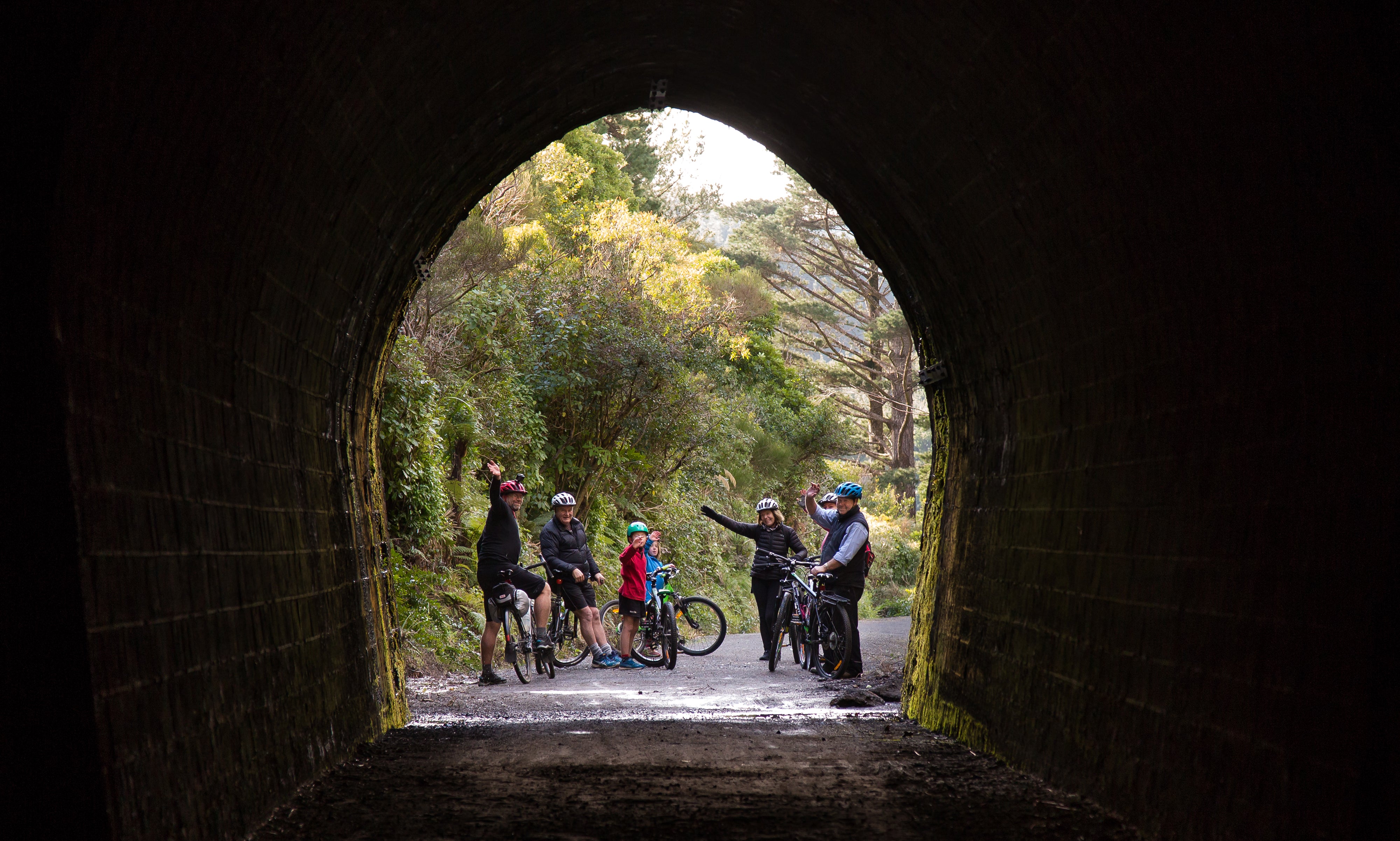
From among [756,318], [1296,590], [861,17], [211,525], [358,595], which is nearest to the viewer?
[1296,590]

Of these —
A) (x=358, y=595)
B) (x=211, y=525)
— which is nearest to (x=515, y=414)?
(x=358, y=595)

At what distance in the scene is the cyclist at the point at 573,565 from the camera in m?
13.5

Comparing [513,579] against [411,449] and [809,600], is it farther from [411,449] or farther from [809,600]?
[809,600]

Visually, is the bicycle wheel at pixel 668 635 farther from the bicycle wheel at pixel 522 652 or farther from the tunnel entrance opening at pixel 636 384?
the bicycle wheel at pixel 522 652

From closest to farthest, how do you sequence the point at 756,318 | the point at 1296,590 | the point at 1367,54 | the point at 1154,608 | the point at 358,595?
the point at 1367,54 → the point at 1296,590 → the point at 1154,608 → the point at 358,595 → the point at 756,318

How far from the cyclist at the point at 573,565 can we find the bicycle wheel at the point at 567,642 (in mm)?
197

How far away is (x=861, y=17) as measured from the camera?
6.16 meters

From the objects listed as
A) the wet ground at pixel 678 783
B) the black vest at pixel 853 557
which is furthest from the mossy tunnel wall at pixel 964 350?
the black vest at pixel 853 557

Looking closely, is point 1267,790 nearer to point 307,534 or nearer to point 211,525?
point 211,525

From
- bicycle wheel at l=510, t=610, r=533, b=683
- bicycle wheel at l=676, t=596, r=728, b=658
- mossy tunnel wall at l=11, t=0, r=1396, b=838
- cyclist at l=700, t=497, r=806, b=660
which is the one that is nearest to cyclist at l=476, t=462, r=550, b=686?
bicycle wheel at l=510, t=610, r=533, b=683

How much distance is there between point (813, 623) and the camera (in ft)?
43.3

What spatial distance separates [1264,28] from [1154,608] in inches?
92.7

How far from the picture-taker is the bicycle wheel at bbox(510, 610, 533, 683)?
12.6 meters

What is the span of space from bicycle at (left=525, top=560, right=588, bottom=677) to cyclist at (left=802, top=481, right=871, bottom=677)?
10.5 feet
